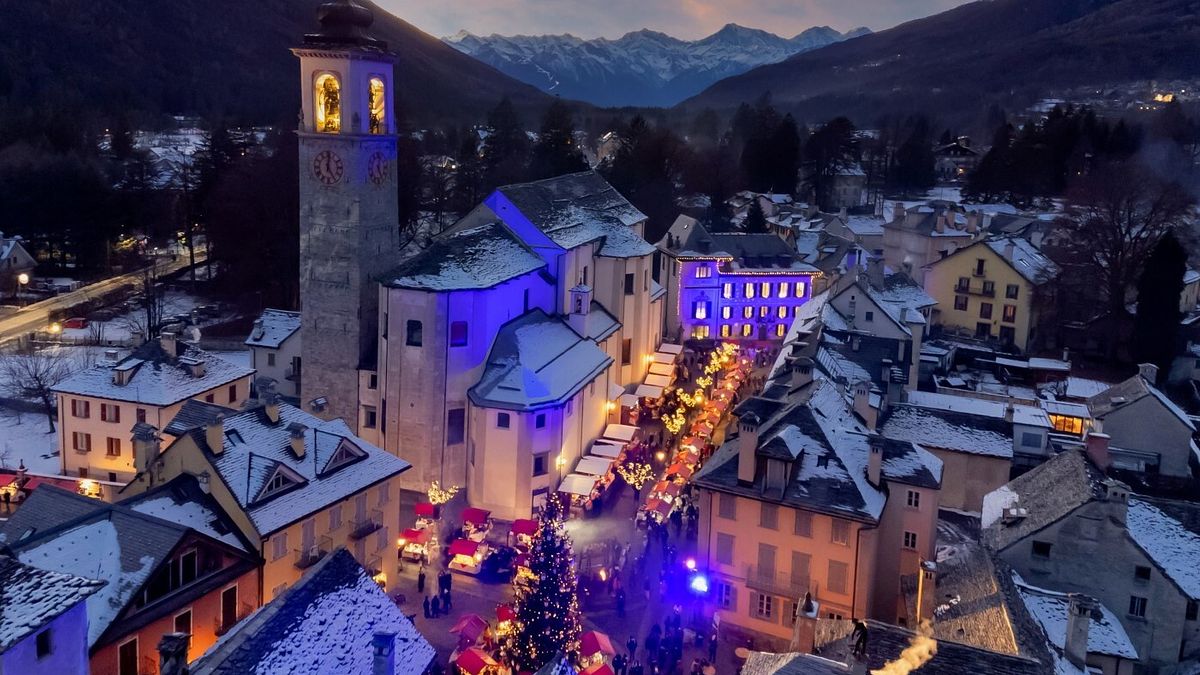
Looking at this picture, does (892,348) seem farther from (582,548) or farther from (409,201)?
(409,201)

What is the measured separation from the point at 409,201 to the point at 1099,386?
52.0m

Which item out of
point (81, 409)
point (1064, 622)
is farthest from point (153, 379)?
point (1064, 622)

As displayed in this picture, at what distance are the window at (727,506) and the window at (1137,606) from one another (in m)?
11.5

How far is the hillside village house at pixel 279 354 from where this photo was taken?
48.9m

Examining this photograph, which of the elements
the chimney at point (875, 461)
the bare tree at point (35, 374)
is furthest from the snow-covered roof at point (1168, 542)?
the bare tree at point (35, 374)

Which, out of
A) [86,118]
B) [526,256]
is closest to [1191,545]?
[526,256]

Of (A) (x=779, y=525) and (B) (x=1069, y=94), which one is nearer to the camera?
(A) (x=779, y=525)

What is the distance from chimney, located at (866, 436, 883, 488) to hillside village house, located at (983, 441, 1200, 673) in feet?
12.8

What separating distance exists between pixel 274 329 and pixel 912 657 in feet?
129


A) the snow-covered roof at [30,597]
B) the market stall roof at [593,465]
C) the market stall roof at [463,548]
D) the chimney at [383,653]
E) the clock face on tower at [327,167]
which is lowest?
the market stall roof at [463,548]

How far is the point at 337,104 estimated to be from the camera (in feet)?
130

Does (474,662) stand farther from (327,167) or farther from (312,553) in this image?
(327,167)

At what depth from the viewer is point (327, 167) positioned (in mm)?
40219

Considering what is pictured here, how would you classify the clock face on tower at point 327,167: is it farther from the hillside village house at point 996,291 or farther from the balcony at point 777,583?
the hillside village house at point 996,291
